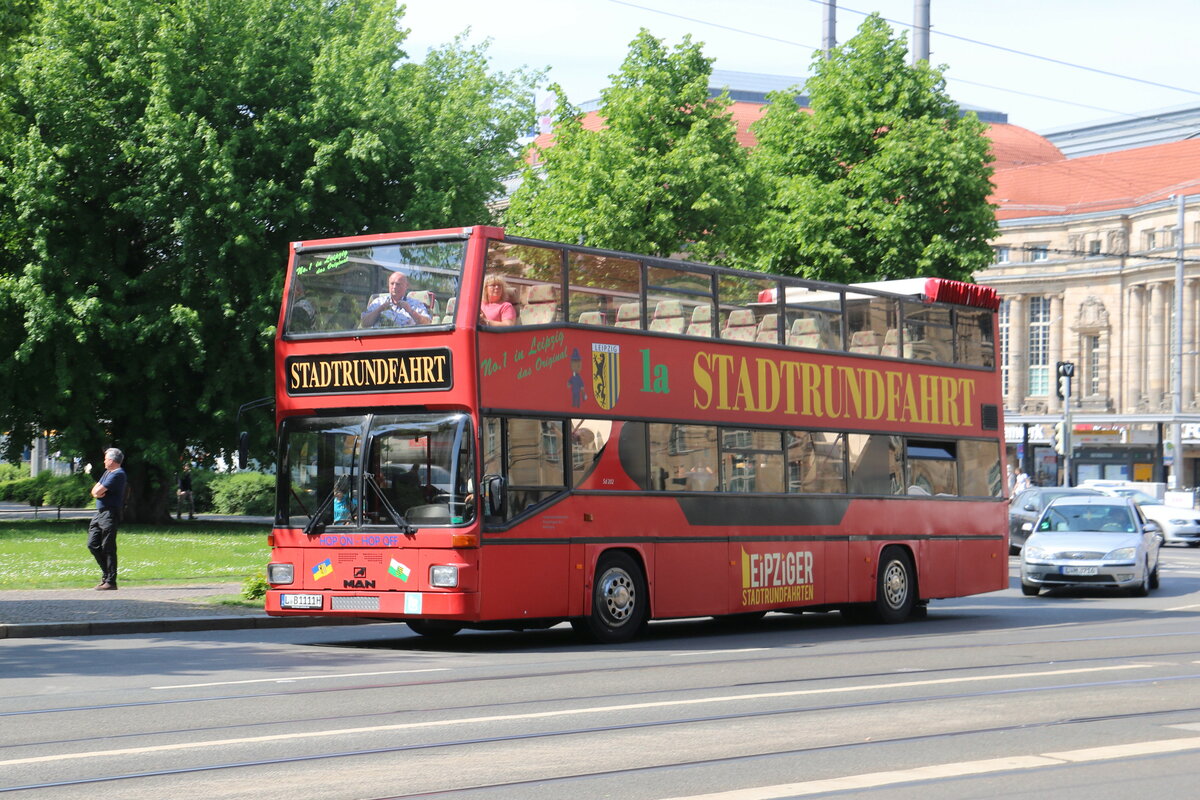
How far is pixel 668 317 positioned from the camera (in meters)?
17.3

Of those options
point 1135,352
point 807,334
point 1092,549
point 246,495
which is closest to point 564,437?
point 807,334

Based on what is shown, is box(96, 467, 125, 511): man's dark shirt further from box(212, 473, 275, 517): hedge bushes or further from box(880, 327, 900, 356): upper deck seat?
box(212, 473, 275, 517): hedge bushes

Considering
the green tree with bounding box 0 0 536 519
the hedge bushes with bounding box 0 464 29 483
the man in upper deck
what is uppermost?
the green tree with bounding box 0 0 536 519

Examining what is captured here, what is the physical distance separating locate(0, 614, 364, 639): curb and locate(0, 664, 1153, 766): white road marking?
711cm

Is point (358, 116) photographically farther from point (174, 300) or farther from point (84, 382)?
point (84, 382)

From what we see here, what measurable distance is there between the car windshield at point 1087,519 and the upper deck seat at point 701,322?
1134cm

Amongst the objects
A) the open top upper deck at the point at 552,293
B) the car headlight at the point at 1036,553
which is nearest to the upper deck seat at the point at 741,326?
the open top upper deck at the point at 552,293

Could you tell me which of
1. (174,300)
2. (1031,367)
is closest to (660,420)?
(174,300)

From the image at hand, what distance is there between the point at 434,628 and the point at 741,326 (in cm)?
480

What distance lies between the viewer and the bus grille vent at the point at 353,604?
15375 mm

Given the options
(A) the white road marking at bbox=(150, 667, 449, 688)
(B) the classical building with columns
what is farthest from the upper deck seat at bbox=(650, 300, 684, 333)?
(B) the classical building with columns

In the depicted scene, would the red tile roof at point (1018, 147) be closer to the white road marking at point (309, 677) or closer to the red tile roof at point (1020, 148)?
the red tile roof at point (1020, 148)

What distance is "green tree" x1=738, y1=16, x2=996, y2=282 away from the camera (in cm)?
3766

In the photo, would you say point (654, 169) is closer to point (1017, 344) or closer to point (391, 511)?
point (391, 511)
